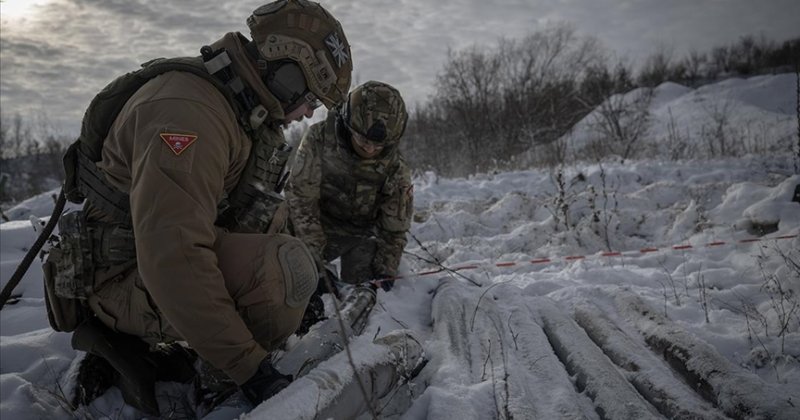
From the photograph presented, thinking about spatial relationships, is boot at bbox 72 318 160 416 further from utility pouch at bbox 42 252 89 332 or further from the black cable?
the black cable

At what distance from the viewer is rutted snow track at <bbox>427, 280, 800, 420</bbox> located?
5.36 ft

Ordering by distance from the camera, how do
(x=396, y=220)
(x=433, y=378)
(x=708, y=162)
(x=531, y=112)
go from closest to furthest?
(x=433, y=378) < (x=396, y=220) < (x=708, y=162) < (x=531, y=112)

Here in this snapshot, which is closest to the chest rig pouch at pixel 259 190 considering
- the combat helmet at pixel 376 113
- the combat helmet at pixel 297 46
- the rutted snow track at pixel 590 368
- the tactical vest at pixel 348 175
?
the combat helmet at pixel 297 46

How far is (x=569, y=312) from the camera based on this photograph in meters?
2.74

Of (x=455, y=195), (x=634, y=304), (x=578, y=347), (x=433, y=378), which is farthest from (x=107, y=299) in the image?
(x=455, y=195)

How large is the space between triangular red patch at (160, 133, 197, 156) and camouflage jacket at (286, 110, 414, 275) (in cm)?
218

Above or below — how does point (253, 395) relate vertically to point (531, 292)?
above

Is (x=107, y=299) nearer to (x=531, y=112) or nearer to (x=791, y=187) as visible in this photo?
(x=791, y=187)

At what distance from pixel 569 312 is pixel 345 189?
1991 millimetres

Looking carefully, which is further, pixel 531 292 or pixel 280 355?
pixel 531 292

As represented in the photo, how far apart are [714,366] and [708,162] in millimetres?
6918

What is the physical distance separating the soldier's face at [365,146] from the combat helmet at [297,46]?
1441 millimetres

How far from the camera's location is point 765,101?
1909 centimetres

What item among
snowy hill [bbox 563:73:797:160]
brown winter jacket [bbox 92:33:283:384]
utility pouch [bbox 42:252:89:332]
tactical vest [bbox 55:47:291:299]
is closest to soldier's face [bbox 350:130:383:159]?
tactical vest [bbox 55:47:291:299]
